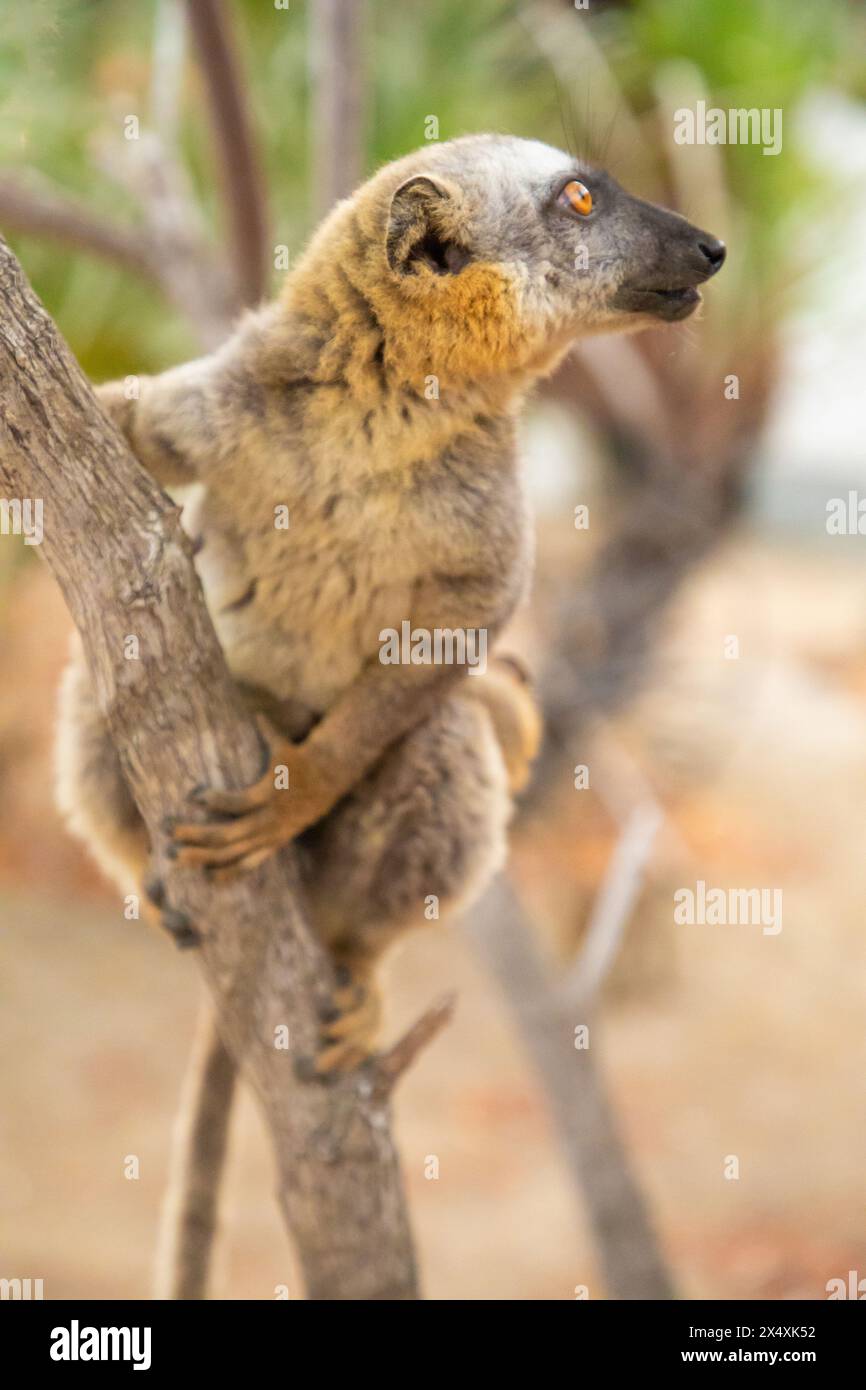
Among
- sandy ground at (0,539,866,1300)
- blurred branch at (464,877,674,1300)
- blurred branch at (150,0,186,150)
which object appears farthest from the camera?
sandy ground at (0,539,866,1300)

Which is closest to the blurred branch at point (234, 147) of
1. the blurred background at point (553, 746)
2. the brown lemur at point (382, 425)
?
the blurred background at point (553, 746)

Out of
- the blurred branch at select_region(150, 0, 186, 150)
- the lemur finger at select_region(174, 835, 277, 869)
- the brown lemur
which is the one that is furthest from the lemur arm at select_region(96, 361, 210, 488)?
the blurred branch at select_region(150, 0, 186, 150)

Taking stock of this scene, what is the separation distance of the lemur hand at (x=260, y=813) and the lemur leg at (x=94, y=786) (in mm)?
345

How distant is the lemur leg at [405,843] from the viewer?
2877mm

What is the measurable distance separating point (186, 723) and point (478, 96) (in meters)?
4.27

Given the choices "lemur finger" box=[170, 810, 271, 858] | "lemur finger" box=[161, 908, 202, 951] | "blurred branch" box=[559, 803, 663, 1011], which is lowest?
"lemur finger" box=[161, 908, 202, 951]

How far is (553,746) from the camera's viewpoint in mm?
7277

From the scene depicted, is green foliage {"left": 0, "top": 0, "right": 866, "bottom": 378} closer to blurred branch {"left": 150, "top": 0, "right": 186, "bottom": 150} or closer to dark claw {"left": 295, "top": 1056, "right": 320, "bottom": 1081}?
blurred branch {"left": 150, "top": 0, "right": 186, "bottom": 150}

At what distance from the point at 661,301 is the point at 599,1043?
5.18 m

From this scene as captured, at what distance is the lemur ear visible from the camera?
241cm

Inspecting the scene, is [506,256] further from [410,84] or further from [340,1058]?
[410,84]
